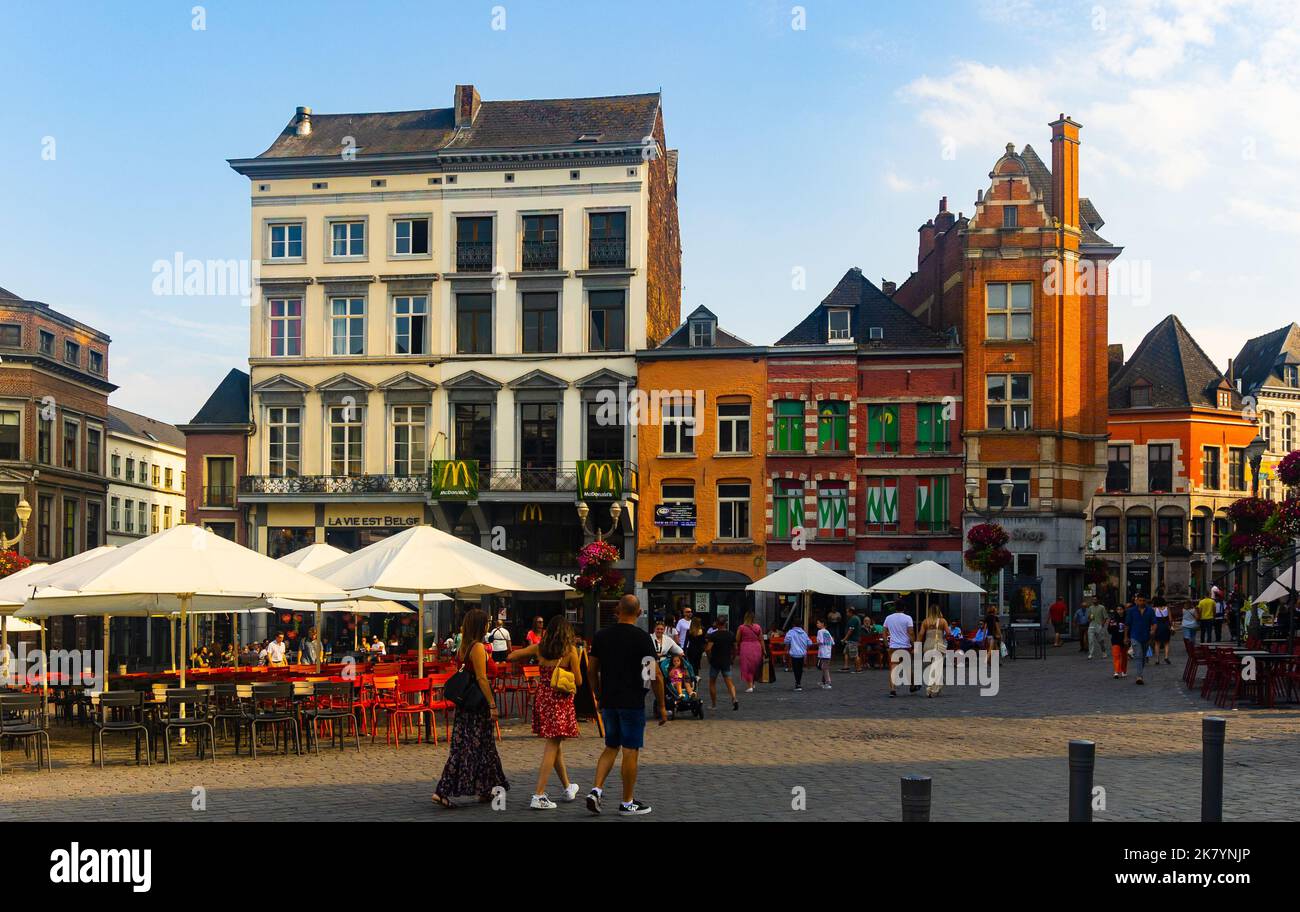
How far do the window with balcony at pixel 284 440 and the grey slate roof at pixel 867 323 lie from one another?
54.5 ft

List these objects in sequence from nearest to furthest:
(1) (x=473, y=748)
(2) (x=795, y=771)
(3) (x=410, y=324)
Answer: (1) (x=473, y=748) → (2) (x=795, y=771) → (3) (x=410, y=324)

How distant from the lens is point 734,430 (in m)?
44.8

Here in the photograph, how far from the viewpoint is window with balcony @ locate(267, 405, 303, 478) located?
151 feet

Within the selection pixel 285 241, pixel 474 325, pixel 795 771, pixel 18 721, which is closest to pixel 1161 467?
pixel 474 325

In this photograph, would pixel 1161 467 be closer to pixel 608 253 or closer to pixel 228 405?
pixel 608 253

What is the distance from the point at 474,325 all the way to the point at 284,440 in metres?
7.61

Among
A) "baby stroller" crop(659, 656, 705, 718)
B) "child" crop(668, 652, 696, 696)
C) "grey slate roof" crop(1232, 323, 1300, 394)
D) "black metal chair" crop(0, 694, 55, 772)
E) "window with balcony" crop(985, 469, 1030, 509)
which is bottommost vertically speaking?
"baby stroller" crop(659, 656, 705, 718)

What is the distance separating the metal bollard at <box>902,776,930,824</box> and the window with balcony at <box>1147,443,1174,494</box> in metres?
61.1

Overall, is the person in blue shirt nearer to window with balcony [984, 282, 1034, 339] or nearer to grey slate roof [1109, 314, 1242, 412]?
window with balcony [984, 282, 1034, 339]

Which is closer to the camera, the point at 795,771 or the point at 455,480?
the point at 795,771

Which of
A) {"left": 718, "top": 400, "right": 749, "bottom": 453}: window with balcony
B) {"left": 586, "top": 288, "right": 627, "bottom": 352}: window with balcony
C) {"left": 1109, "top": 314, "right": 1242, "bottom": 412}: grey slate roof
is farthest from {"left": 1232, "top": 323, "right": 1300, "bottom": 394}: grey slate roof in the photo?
{"left": 586, "top": 288, "right": 627, "bottom": 352}: window with balcony

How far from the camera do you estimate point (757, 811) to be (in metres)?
11.6

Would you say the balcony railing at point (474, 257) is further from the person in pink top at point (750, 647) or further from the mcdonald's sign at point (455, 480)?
the person in pink top at point (750, 647)
